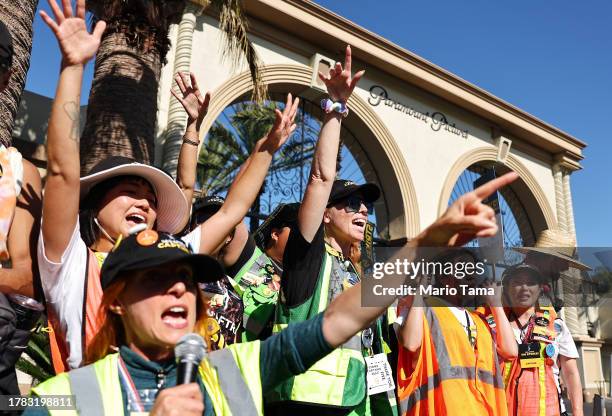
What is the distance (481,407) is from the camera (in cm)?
312

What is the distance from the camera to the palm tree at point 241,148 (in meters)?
12.0

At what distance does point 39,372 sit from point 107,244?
327 cm

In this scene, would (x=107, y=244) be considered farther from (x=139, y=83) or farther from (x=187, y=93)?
(x=139, y=83)

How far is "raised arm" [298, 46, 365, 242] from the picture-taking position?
7.74 feet

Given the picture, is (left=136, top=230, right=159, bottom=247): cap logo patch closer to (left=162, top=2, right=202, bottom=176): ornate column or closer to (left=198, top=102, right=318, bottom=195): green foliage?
(left=162, top=2, right=202, bottom=176): ornate column

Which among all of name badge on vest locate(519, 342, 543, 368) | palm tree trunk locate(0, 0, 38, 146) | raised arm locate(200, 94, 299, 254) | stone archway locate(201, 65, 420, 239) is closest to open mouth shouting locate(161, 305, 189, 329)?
raised arm locate(200, 94, 299, 254)

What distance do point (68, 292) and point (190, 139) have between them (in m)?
1.50

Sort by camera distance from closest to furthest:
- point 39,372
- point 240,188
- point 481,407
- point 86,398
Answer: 1. point 86,398
2. point 240,188
3. point 481,407
4. point 39,372

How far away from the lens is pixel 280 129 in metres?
2.65

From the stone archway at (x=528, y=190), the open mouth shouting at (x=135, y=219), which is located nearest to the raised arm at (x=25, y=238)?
the open mouth shouting at (x=135, y=219)

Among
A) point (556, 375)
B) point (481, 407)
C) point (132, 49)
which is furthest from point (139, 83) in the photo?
point (556, 375)

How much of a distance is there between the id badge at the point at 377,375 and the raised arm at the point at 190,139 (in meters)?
1.32

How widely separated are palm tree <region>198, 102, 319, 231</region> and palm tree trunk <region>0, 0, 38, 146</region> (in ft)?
23.3

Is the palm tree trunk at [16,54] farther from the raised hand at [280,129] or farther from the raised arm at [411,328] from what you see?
the raised arm at [411,328]
